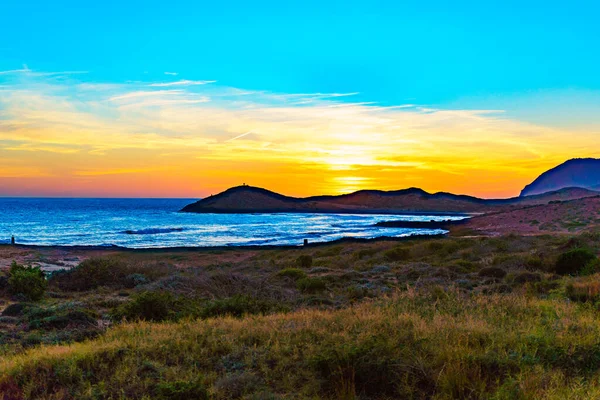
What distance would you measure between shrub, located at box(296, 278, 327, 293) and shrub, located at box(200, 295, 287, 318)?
15.4 ft

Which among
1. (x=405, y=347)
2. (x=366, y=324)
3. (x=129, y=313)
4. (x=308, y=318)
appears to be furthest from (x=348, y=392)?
(x=129, y=313)

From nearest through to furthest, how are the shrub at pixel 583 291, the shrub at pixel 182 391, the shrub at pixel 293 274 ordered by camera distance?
the shrub at pixel 182 391
the shrub at pixel 583 291
the shrub at pixel 293 274

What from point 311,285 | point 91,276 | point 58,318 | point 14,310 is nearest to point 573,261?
point 311,285

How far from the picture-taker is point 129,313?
11.3 m

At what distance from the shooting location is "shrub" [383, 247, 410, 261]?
27.9 meters

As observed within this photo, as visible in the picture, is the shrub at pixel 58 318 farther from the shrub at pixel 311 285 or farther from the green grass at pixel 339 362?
the shrub at pixel 311 285

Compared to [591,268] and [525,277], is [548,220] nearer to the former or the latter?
[591,268]

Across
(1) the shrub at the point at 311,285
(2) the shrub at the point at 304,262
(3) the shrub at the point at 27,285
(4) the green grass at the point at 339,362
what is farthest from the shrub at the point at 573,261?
(3) the shrub at the point at 27,285

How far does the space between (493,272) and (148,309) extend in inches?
554

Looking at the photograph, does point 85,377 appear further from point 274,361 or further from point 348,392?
point 348,392

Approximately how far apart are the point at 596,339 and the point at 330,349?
447 cm

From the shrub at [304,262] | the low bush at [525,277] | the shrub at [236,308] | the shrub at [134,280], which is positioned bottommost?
the shrub at [304,262]

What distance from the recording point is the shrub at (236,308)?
→ 11.0 metres

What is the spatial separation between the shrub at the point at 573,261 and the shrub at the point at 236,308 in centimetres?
1294
